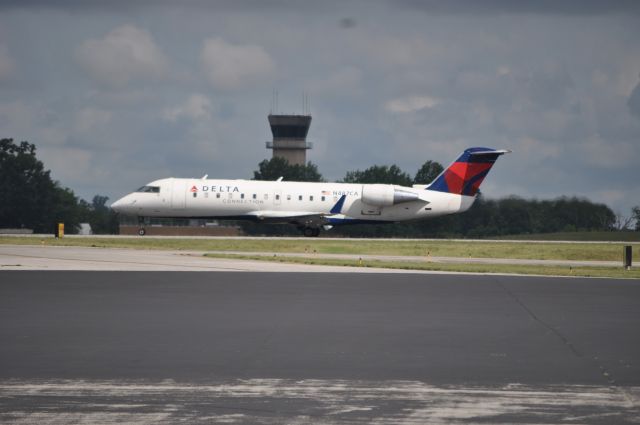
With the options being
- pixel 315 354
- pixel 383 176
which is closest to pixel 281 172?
pixel 383 176

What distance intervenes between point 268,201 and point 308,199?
2665mm

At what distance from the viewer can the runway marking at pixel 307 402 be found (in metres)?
10.4

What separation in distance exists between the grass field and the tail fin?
8.28m

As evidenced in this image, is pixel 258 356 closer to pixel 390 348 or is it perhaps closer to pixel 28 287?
pixel 390 348

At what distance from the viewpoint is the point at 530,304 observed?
933 inches

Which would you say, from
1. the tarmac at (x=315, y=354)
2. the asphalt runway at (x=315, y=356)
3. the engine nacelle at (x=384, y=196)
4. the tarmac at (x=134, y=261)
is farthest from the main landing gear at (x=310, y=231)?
the asphalt runway at (x=315, y=356)

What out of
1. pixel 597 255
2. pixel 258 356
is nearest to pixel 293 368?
pixel 258 356

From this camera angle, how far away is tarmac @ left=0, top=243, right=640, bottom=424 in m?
10.9

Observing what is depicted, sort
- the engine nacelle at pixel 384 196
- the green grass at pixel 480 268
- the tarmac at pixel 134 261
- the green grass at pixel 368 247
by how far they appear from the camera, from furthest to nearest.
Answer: the engine nacelle at pixel 384 196 → the green grass at pixel 368 247 → the green grass at pixel 480 268 → the tarmac at pixel 134 261

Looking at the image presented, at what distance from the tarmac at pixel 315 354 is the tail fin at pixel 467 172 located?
3778 cm

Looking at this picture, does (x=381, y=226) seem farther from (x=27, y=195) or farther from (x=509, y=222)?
(x=27, y=195)

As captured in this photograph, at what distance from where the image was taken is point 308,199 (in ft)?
208

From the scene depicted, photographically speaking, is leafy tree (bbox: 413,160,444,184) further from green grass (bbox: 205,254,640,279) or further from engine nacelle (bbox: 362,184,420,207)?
green grass (bbox: 205,254,640,279)

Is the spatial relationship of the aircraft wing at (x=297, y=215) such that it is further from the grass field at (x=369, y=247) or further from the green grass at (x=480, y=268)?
the green grass at (x=480, y=268)
